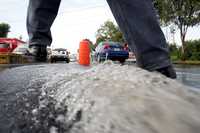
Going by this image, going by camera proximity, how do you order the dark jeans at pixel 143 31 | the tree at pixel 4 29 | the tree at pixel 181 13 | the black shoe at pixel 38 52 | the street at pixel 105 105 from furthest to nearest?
the tree at pixel 4 29
the tree at pixel 181 13
the black shoe at pixel 38 52
the dark jeans at pixel 143 31
the street at pixel 105 105

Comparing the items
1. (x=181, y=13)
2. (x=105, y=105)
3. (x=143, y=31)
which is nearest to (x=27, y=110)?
(x=105, y=105)

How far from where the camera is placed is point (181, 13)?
43531 mm

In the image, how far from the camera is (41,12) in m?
2.41

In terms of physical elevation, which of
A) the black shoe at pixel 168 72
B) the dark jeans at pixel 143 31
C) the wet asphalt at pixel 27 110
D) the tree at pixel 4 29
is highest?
the tree at pixel 4 29

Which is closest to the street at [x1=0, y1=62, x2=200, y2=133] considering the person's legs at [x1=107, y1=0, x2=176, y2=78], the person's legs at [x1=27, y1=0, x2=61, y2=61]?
the person's legs at [x1=107, y1=0, x2=176, y2=78]

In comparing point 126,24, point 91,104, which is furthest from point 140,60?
point 91,104

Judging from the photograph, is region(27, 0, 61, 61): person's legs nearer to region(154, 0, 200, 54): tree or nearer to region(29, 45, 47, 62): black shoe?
region(29, 45, 47, 62): black shoe

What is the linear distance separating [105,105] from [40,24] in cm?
176

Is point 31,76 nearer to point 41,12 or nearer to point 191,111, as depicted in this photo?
point 191,111

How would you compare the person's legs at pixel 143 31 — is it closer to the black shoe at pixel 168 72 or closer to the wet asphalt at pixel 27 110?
the black shoe at pixel 168 72

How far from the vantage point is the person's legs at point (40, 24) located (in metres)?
2.40

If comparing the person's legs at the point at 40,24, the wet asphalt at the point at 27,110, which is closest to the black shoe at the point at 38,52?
the person's legs at the point at 40,24

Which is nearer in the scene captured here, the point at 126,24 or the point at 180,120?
the point at 180,120

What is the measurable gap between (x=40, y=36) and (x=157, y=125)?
1.98 m
